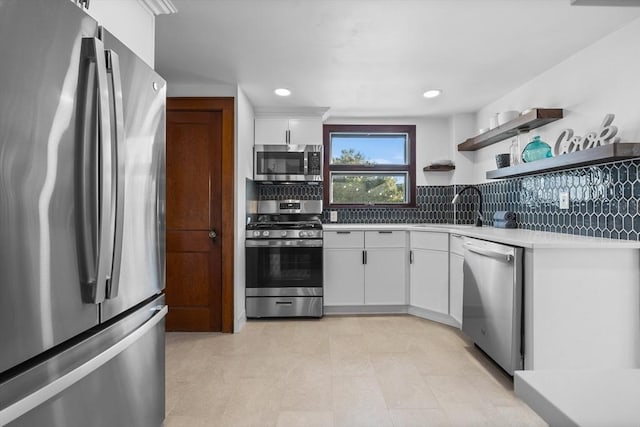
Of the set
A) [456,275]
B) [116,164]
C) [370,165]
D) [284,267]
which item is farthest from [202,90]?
[456,275]

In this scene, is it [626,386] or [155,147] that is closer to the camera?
[626,386]

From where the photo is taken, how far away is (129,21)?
66.2 inches

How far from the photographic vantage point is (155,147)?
1.53 metres

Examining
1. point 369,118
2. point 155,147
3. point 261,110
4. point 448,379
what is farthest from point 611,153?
point 261,110

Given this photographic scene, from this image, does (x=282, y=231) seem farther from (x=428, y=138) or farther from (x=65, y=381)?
(x=65, y=381)

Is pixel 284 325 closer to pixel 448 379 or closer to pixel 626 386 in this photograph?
pixel 448 379

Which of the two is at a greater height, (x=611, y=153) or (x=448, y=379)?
(x=611, y=153)

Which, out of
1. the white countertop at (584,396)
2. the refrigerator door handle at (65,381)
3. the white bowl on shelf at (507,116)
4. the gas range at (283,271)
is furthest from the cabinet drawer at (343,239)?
the white countertop at (584,396)

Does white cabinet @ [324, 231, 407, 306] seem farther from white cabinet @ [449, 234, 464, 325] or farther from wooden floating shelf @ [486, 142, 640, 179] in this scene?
wooden floating shelf @ [486, 142, 640, 179]

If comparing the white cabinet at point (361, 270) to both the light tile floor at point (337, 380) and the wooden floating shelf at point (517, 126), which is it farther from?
the wooden floating shelf at point (517, 126)

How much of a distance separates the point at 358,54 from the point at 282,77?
0.77 meters

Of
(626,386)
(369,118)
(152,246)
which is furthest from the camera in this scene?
(369,118)

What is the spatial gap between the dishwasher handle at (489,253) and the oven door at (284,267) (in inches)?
58.5

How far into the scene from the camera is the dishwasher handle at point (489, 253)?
2293 millimetres
